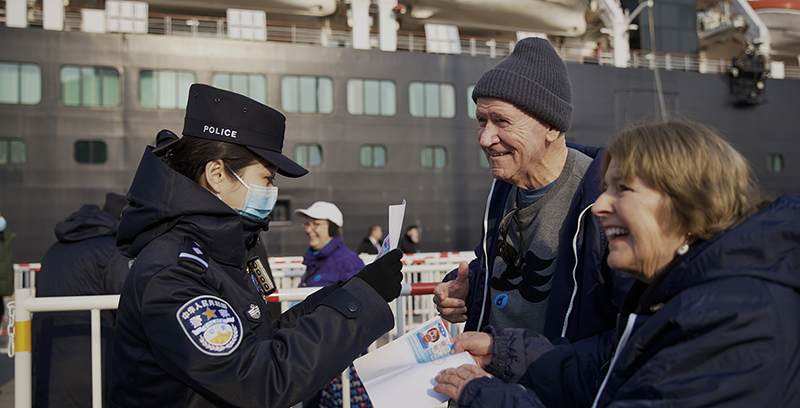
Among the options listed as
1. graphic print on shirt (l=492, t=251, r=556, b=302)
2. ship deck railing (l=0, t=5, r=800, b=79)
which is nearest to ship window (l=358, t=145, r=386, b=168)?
ship deck railing (l=0, t=5, r=800, b=79)

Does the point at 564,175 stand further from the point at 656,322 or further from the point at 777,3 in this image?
the point at 777,3

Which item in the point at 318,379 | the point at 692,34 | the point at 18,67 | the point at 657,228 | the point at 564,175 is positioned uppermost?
the point at 692,34

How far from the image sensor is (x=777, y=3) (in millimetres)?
16109

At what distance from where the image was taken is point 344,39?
1315cm

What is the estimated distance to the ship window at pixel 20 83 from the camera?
1028cm

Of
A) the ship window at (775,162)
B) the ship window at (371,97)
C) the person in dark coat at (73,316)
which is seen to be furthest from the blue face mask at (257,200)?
the ship window at (775,162)

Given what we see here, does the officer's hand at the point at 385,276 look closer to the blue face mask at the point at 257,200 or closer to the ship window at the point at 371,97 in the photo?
the blue face mask at the point at 257,200

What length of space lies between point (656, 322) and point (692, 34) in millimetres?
16911

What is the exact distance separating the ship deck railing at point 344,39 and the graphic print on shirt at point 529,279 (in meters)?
10.7

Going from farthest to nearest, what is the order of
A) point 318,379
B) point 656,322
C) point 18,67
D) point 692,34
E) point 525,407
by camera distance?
point 692,34
point 18,67
point 318,379
point 525,407
point 656,322

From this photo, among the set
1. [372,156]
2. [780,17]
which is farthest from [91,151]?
[780,17]

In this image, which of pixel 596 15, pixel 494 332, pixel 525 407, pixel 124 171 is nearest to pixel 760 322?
pixel 525 407

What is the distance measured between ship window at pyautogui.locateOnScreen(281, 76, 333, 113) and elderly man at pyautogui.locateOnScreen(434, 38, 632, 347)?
9.95 metres

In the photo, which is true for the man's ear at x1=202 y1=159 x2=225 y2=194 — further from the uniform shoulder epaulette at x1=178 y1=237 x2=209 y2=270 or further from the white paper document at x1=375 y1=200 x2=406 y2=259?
the white paper document at x1=375 y1=200 x2=406 y2=259
